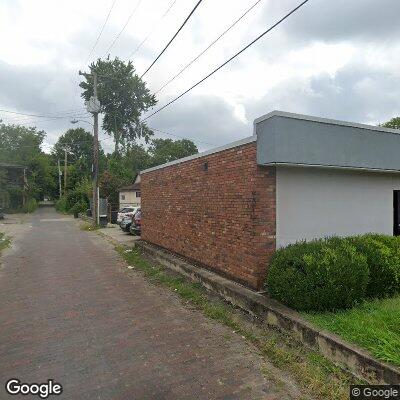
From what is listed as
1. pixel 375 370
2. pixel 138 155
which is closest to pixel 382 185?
pixel 375 370

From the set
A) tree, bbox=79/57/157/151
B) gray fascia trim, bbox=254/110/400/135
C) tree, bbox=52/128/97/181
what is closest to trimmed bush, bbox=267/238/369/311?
gray fascia trim, bbox=254/110/400/135

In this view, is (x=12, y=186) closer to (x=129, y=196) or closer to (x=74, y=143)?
(x=129, y=196)

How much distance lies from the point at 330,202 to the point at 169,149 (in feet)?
200

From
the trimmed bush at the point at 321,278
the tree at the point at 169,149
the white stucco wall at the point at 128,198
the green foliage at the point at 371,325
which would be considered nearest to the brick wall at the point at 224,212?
the trimmed bush at the point at 321,278

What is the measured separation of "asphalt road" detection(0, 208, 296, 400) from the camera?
3.82m

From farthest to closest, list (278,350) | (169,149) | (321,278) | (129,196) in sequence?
(169,149)
(129,196)
(321,278)
(278,350)

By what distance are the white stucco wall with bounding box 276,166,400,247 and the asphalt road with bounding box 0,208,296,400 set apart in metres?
2.42

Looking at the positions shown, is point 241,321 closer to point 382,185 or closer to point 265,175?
point 265,175

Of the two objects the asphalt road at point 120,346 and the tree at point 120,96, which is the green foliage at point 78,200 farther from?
the asphalt road at point 120,346

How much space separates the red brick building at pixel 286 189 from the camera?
6.34m

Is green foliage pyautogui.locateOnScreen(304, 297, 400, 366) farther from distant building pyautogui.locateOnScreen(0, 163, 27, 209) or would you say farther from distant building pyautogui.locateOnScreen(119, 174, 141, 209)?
distant building pyautogui.locateOnScreen(0, 163, 27, 209)

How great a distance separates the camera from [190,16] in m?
7.41

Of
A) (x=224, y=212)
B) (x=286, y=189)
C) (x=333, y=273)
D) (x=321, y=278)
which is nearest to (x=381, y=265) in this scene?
(x=333, y=273)

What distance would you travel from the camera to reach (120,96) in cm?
4750
